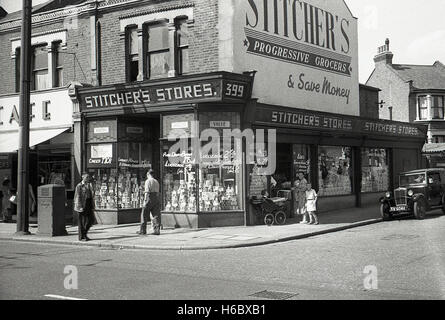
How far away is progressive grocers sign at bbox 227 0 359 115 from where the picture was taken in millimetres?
16984

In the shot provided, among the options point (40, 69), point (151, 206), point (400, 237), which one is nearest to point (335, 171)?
point (400, 237)

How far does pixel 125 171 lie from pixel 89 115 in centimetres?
242

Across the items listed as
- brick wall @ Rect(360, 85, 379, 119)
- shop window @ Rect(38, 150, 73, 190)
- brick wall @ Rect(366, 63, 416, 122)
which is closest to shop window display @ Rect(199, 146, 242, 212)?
shop window @ Rect(38, 150, 73, 190)

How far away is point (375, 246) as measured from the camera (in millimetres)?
11953

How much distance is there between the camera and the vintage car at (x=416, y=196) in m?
17.6

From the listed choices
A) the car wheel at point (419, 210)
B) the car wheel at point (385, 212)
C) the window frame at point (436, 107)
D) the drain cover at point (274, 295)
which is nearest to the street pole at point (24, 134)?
the drain cover at point (274, 295)

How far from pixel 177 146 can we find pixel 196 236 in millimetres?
3570

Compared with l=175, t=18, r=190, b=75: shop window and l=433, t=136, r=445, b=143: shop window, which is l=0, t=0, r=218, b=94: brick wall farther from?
l=433, t=136, r=445, b=143: shop window

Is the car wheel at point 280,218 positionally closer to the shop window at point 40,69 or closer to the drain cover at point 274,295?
the drain cover at point 274,295

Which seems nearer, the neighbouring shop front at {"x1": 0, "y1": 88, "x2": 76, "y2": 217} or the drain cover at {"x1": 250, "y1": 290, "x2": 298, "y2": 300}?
the drain cover at {"x1": 250, "y1": 290, "x2": 298, "y2": 300}

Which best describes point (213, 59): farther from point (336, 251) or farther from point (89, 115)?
point (336, 251)

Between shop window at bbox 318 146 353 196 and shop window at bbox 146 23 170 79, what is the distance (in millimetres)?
7258

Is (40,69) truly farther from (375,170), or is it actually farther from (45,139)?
(375,170)
